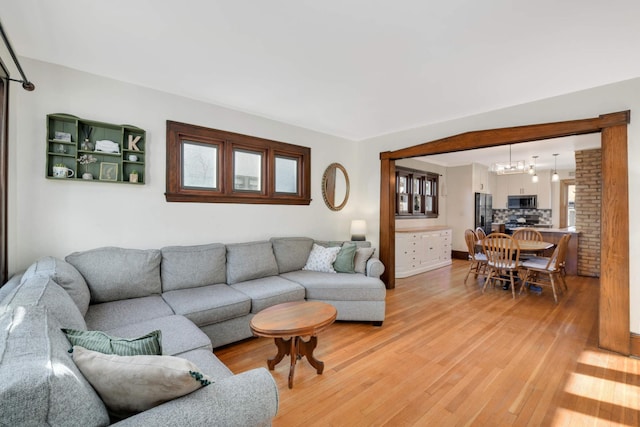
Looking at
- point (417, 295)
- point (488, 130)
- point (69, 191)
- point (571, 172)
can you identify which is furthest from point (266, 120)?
Answer: point (571, 172)

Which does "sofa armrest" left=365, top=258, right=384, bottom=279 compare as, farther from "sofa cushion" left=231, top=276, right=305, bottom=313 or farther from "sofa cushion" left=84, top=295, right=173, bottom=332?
"sofa cushion" left=84, top=295, right=173, bottom=332

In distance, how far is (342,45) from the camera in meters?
2.18

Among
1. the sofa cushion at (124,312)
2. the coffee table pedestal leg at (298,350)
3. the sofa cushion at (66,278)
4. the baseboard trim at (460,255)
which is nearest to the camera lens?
the sofa cushion at (66,278)

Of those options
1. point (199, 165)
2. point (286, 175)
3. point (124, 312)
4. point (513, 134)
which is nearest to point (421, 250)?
point (513, 134)

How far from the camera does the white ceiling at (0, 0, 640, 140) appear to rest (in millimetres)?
1795

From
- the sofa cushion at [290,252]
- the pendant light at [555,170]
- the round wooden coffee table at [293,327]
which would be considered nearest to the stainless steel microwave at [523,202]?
the pendant light at [555,170]

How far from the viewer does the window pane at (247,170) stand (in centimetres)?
361

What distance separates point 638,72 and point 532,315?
2.69 metres

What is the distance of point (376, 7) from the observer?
1.76 metres

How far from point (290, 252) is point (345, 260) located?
73cm

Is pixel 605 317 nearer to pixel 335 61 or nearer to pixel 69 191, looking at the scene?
pixel 335 61

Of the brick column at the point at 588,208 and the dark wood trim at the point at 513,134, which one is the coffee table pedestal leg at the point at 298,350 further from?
the brick column at the point at 588,208

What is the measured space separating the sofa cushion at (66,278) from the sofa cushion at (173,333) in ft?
1.08

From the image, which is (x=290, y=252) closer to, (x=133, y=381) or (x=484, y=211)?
(x=133, y=381)
